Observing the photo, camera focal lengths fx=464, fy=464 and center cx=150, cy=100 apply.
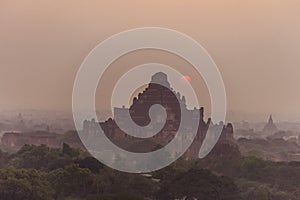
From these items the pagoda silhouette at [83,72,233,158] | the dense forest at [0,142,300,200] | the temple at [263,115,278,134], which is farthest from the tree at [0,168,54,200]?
the temple at [263,115,278,134]

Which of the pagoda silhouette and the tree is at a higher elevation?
the pagoda silhouette

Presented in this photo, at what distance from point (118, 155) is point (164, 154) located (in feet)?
1.01

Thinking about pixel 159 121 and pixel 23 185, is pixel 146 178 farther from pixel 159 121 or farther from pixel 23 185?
pixel 23 185

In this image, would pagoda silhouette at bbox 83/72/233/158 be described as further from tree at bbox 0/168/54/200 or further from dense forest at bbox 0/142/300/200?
tree at bbox 0/168/54/200

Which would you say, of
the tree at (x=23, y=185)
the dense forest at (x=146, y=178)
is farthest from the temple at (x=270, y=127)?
the tree at (x=23, y=185)

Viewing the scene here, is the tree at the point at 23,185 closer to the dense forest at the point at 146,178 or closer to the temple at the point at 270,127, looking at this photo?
the dense forest at the point at 146,178

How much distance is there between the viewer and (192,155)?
310cm

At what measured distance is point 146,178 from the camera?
3.06 meters

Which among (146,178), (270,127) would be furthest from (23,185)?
(270,127)

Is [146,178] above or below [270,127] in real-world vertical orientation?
below

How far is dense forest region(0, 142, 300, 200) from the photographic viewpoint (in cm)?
303

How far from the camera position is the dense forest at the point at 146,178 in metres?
3.03

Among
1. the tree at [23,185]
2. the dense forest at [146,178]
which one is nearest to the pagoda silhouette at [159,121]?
the dense forest at [146,178]

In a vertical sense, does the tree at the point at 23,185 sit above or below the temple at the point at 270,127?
below
